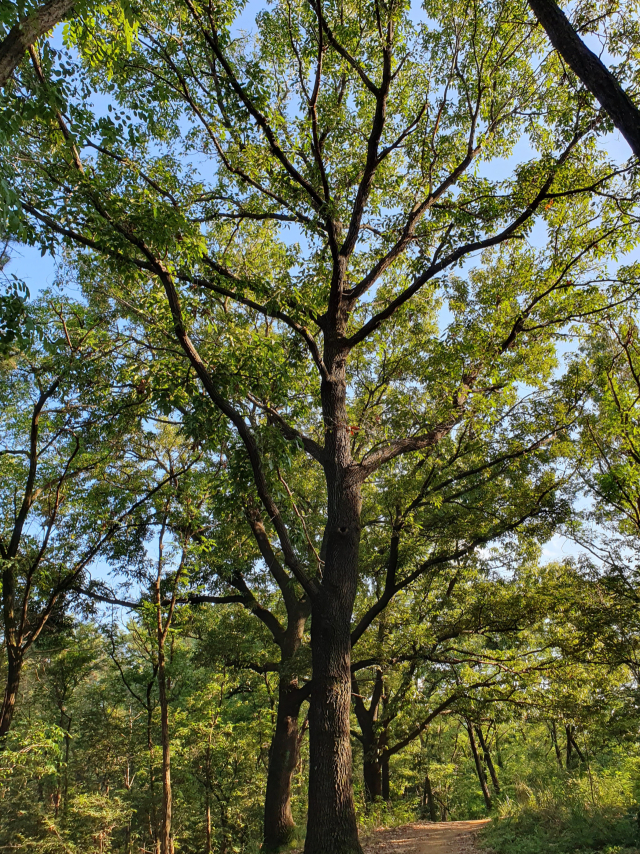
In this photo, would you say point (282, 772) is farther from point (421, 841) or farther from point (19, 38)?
point (19, 38)

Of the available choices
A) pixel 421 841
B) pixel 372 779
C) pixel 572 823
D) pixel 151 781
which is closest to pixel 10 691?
pixel 151 781

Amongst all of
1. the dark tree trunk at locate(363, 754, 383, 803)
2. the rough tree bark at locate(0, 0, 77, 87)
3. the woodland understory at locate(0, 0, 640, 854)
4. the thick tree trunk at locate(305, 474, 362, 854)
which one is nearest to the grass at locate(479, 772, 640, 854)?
the woodland understory at locate(0, 0, 640, 854)

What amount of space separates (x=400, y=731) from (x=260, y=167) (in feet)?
34.7

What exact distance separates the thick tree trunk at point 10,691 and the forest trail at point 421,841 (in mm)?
5613

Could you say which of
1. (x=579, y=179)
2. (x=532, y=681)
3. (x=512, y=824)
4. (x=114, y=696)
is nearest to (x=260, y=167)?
(x=579, y=179)

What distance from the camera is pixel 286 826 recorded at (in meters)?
9.55

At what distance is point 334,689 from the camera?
4.43 meters

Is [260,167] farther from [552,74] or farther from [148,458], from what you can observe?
[148,458]

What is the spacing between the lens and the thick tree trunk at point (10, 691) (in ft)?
21.5

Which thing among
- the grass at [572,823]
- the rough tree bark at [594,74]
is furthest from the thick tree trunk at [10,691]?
the rough tree bark at [594,74]

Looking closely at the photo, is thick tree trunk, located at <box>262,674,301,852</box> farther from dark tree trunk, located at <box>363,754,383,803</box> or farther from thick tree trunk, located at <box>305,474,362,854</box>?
thick tree trunk, located at <box>305,474,362,854</box>

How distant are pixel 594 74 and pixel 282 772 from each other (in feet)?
39.1

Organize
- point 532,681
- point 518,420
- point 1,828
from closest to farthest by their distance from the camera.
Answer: point 532,681, point 518,420, point 1,828

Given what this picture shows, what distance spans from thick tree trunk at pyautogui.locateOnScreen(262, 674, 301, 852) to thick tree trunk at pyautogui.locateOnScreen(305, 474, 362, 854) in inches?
205
